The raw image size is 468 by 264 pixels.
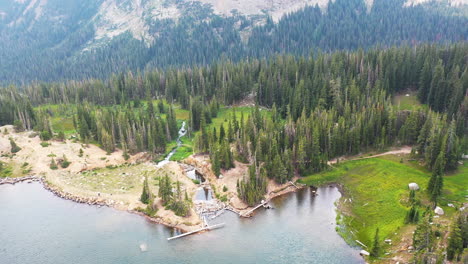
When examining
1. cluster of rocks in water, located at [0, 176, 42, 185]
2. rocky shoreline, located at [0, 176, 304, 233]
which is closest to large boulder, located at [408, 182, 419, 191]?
rocky shoreline, located at [0, 176, 304, 233]

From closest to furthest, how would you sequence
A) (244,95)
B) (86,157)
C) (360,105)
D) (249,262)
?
(249,262), (86,157), (360,105), (244,95)

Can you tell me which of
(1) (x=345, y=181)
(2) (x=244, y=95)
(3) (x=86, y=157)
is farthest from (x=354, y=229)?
(2) (x=244, y=95)

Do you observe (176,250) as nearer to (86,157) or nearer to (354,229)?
(354,229)

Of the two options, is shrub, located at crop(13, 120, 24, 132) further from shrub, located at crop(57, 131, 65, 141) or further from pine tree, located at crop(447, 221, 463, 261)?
pine tree, located at crop(447, 221, 463, 261)

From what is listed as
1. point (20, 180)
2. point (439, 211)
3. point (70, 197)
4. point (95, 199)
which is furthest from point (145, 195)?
point (439, 211)

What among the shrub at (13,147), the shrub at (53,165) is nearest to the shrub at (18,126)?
the shrub at (13,147)

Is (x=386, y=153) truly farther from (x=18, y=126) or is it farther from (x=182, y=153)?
(x=18, y=126)

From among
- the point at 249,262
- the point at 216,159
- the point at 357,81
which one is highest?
the point at 357,81
